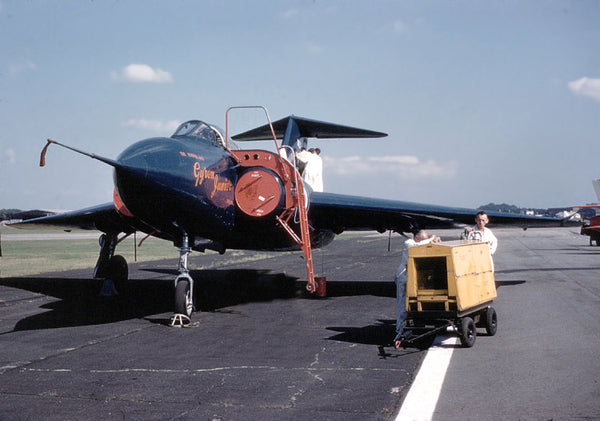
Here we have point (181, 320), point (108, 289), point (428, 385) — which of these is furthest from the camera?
point (108, 289)

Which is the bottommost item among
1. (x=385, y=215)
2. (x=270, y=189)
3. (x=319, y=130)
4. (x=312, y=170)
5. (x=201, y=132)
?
(x=385, y=215)

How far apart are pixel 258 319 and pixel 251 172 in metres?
2.91

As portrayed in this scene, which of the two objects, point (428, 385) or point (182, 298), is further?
point (182, 298)

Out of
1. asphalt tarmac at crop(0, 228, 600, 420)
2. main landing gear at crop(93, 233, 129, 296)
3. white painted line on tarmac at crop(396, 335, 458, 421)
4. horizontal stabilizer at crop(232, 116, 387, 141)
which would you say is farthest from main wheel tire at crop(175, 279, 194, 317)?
horizontal stabilizer at crop(232, 116, 387, 141)

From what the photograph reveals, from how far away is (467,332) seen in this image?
7.71 m

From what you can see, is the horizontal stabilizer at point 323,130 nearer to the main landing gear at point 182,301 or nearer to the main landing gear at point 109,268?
the main landing gear at point 109,268

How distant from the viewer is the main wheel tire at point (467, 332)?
24.8 feet

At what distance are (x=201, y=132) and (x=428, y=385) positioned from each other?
701 centimetres

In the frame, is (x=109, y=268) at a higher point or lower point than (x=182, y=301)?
higher

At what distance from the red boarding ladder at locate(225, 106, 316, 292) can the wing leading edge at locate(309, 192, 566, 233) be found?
155cm

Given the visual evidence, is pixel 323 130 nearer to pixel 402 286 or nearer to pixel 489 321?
pixel 402 286

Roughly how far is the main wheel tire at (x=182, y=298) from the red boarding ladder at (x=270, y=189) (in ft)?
6.33

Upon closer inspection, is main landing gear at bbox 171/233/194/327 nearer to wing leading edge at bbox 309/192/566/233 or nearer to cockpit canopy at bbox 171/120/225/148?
cockpit canopy at bbox 171/120/225/148

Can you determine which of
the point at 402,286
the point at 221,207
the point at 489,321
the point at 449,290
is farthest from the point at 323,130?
the point at 449,290
